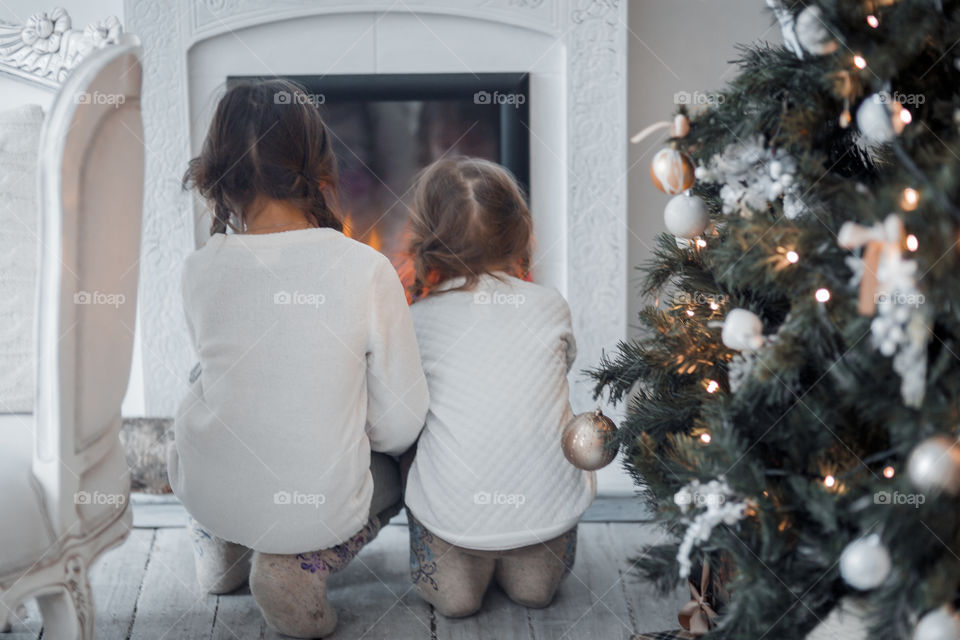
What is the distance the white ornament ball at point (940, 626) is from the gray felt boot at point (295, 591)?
942 millimetres

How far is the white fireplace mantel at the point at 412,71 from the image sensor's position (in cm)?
217

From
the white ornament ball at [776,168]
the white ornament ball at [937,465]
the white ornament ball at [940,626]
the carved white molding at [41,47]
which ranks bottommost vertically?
the white ornament ball at [940,626]

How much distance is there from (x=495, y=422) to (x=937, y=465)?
2.63 ft

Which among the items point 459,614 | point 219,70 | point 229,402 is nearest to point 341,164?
point 219,70

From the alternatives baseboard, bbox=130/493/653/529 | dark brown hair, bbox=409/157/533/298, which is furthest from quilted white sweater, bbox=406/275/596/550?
baseboard, bbox=130/493/653/529

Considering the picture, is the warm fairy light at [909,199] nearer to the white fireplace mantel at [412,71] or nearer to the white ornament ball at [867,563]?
the white ornament ball at [867,563]

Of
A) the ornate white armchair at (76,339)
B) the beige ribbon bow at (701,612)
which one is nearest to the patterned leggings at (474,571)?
the beige ribbon bow at (701,612)

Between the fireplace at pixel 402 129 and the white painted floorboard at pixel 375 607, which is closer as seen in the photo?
the white painted floorboard at pixel 375 607

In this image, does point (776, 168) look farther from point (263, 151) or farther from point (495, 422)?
point (263, 151)

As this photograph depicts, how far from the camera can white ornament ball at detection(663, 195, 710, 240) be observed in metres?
1.25

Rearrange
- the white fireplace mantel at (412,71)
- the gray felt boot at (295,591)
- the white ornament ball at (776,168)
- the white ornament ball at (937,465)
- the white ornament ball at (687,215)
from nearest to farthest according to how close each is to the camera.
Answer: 1. the white ornament ball at (937,465)
2. the white ornament ball at (776,168)
3. the white ornament ball at (687,215)
4. the gray felt boot at (295,591)
5. the white fireplace mantel at (412,71)

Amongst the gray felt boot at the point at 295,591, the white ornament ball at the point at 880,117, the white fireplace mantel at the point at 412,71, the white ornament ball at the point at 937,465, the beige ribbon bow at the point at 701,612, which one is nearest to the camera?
the white ornament ball at the point at 937,465

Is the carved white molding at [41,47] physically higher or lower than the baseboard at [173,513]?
higher

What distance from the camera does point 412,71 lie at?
88.1 inches
